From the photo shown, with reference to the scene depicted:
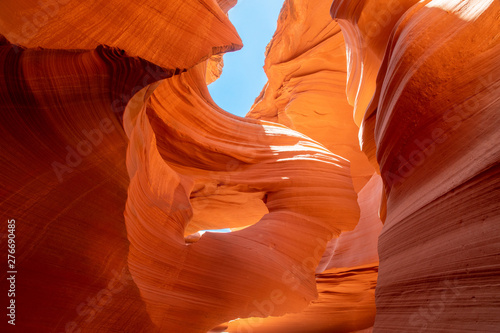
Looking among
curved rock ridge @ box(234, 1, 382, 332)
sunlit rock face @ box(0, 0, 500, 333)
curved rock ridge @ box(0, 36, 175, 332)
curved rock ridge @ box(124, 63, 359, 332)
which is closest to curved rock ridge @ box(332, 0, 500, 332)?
sunlit rock face @ box(0, 0, 500, 333)

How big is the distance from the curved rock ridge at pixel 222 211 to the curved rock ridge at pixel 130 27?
47 cm

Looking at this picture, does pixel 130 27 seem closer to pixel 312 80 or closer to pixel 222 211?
pixel 222 211

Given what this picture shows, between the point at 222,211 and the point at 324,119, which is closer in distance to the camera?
the point at 222,211

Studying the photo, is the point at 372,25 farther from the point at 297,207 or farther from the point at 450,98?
the point at 297,207

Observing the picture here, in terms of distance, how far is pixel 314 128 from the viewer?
Result: 27.9ft

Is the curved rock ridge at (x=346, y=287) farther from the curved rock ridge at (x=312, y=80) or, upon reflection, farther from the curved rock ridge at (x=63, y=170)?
the curved rock ridge at (x=63, y=170)

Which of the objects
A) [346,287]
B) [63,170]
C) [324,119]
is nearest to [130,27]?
[63,170]

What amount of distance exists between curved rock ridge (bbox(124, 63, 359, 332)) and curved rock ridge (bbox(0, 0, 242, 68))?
1.53ft

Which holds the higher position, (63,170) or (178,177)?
(178,177)

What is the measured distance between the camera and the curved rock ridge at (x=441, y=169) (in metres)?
1.28

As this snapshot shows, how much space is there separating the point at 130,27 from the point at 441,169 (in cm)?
218

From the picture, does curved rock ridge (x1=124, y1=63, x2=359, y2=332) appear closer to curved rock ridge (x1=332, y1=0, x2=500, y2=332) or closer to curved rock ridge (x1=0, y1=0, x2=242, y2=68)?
curved rock ridge (x1=0, y1=0, x2=242, y2=68)

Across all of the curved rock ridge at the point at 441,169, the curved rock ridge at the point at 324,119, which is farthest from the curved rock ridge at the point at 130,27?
the curved rock ridge at the point at 324,119

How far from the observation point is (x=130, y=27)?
217 cm
